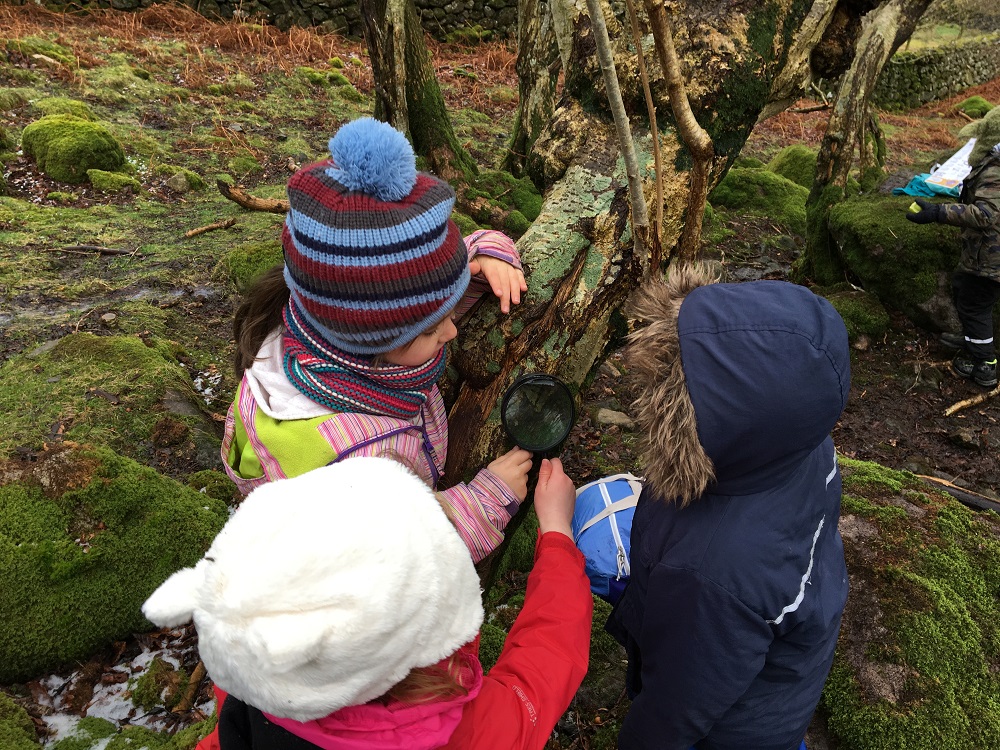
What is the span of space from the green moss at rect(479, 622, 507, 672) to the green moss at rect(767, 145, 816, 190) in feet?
33.3

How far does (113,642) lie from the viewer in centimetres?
252

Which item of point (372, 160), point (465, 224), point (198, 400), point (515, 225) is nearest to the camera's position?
point (372, 160)

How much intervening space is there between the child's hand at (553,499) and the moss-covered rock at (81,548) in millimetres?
1649

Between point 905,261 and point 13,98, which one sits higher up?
point 13,98

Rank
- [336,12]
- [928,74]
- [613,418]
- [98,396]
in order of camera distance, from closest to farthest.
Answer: [98,396], [613,418], [336,12], [928,74]

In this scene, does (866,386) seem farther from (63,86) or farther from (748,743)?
(63,86)

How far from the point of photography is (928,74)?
18797 millimetres

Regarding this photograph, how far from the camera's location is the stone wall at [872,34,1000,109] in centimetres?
1859

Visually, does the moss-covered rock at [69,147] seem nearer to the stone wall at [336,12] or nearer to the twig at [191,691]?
the twig at [191,691]

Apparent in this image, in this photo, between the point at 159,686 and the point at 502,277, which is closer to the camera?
the point at 502,277

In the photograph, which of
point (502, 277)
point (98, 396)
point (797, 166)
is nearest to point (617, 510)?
point (502, 277)

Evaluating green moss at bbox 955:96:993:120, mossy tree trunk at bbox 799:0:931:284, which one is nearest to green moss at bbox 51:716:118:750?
mossy tree trunk at bbox 799:0:931:284

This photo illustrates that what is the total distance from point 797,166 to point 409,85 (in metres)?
7.98

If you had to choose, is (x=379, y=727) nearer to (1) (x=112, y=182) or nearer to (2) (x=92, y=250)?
(2) (x=92, y=250)
